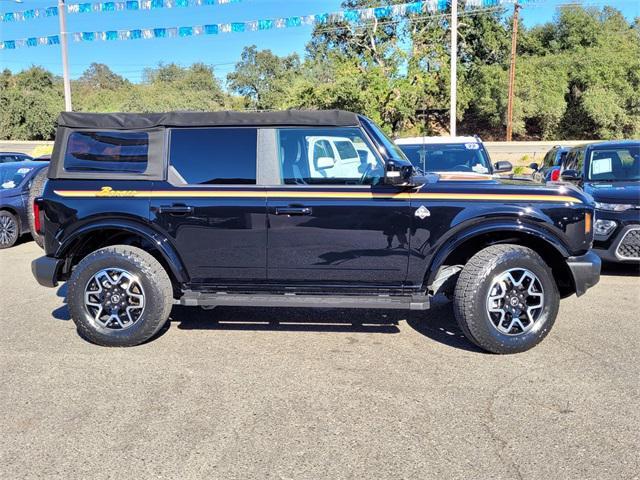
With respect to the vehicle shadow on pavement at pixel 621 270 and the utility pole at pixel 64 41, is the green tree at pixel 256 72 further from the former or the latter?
the vehicle shadow on pavement at pixel 621 270

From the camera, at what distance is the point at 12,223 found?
1006 cm

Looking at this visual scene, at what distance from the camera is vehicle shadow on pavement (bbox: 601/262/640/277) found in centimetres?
738

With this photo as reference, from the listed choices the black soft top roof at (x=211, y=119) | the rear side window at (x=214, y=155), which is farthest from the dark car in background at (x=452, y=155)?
the rear side window at (x=214, y=155)

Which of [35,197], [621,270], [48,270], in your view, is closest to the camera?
[48,270]

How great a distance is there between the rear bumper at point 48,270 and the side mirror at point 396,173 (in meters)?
2.86

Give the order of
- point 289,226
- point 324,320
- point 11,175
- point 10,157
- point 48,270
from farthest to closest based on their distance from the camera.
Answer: point 10,157 < point 11,175 < point 324,320 < point 48,270 < point 289,226

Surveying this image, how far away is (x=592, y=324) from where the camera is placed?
17.4 ft

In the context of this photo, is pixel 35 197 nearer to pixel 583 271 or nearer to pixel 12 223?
pixel 583 271

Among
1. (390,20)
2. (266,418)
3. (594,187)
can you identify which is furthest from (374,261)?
(390,20)

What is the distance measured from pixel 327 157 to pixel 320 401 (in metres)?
2.02

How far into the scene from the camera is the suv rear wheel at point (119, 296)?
4.62 metres

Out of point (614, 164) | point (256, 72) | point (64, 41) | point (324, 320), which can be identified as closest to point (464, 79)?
point (256, 72)

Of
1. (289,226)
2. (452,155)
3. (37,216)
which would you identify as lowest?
(289,226)

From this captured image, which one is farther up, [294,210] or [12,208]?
[294,210]
